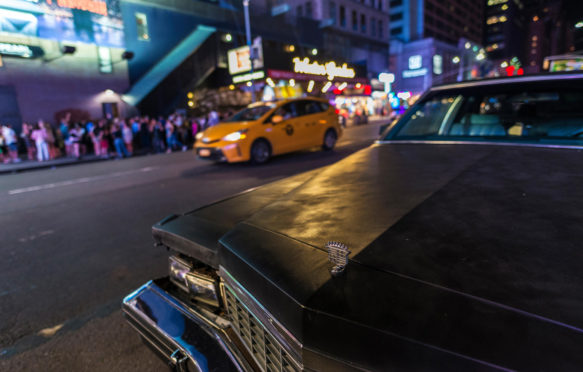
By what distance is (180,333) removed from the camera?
1.35m

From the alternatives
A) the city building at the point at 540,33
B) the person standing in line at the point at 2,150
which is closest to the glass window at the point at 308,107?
the person standing in line at the point at 2,150

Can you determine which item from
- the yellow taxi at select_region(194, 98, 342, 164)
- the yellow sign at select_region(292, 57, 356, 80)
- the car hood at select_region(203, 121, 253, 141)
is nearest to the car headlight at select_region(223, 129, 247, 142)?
the yellow taxi at select_region(194, 98, 342, 164)

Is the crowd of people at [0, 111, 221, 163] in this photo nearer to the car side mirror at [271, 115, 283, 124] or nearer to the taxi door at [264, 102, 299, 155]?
the taxi door at [264, 102, 299, 155]

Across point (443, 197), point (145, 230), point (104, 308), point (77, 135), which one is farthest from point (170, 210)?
point (77, 135)

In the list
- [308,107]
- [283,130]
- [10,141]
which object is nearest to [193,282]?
[283,130]

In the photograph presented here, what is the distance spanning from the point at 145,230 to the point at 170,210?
0.84 meters

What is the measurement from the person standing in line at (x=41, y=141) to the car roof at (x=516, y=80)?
53.1 feet

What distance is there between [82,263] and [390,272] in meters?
3.56

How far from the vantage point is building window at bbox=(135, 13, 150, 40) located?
2099 centimetres

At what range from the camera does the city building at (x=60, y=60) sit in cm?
1532

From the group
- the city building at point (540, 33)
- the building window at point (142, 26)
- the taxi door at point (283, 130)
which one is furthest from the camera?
the city building at point (540, 33)

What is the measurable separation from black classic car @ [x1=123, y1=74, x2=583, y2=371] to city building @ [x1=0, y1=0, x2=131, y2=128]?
1820 centimetres

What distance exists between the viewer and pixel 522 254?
979 millimetres

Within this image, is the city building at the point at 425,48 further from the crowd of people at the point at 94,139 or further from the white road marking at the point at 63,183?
the white road marking at the point at 63,183
